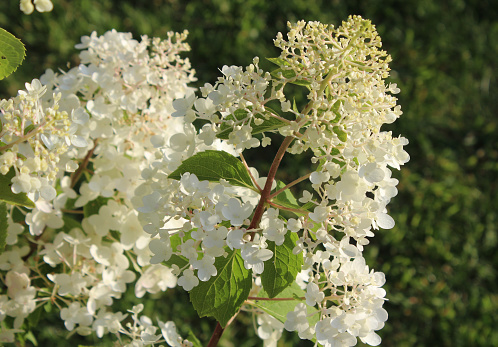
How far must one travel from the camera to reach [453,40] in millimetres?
2127

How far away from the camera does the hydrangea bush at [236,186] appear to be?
52cm

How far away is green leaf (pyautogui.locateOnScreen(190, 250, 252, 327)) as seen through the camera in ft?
1.97

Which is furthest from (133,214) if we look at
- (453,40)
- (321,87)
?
(453,40)

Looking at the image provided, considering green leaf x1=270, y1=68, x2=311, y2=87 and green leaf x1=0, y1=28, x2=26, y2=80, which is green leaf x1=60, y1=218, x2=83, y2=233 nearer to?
green leaf x1=0, y1=28, x2=26, y2=80

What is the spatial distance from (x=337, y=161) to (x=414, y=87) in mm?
1643

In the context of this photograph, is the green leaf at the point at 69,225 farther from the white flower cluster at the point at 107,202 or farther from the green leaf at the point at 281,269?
the green leaf at the point at 281,269

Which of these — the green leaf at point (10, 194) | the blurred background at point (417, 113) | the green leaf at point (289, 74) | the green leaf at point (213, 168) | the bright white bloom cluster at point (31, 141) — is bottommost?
the green leaf at point (10, 194)

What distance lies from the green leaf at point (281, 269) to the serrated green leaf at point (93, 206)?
340 mm

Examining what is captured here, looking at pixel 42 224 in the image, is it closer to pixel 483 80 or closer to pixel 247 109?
pixel 247 109

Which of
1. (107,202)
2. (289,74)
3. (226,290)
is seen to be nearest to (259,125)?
(289,74)

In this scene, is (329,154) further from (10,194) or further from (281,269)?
(10,194)

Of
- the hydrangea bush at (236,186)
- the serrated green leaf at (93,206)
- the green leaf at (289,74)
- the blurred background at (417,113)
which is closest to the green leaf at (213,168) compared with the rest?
the hydrangea bush at (236,186)

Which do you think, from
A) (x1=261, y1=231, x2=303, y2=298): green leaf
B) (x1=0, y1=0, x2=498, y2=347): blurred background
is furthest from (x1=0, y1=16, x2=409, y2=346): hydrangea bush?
(x1=0, y1=0, x2=498, y2=347): blurred background

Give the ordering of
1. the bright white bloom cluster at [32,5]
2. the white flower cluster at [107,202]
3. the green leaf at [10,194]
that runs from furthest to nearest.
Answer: the white flower cluster at [107,202], the green leaf at [10,194], the bright white bloom cluster at [32,5]
